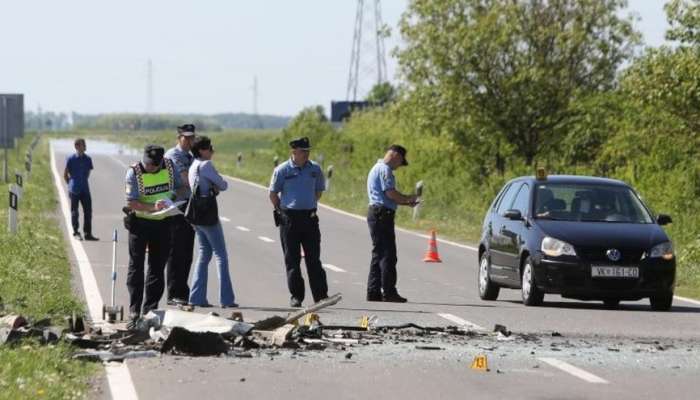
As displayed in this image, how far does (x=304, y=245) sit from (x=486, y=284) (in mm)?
2730

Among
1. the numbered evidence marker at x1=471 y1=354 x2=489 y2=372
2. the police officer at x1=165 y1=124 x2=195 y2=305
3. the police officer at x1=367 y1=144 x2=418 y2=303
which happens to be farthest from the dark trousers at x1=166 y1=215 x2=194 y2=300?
the numbered evidence marker at x1=471 y1=354 x2=489 y2=372

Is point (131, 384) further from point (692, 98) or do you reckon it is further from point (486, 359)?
point (692, 98)

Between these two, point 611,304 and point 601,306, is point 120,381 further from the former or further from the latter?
point 611,304

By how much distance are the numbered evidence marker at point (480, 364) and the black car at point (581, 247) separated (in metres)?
5.67

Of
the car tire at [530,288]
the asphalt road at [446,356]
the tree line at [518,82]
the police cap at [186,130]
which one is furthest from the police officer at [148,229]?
the tree line at [518,82]

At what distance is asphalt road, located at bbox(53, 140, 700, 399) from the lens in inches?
422

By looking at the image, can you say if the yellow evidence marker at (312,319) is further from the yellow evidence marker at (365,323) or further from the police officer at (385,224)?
the police officer at (385,224)

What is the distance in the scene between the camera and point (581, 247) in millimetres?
17562

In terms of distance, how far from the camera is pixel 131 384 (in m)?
10.8

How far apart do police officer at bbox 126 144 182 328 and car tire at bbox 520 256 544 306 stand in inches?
163

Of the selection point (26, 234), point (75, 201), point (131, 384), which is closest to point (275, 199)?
point (131, 384)

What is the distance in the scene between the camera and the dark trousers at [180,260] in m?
16.8

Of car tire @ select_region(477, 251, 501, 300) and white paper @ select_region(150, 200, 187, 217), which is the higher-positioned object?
white paper @ select_region(150, 200, 187, 217)

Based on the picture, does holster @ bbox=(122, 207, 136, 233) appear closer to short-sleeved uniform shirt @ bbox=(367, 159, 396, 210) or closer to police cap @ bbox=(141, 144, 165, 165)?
police cap @ bbox=(141, 144, 165, 165)
